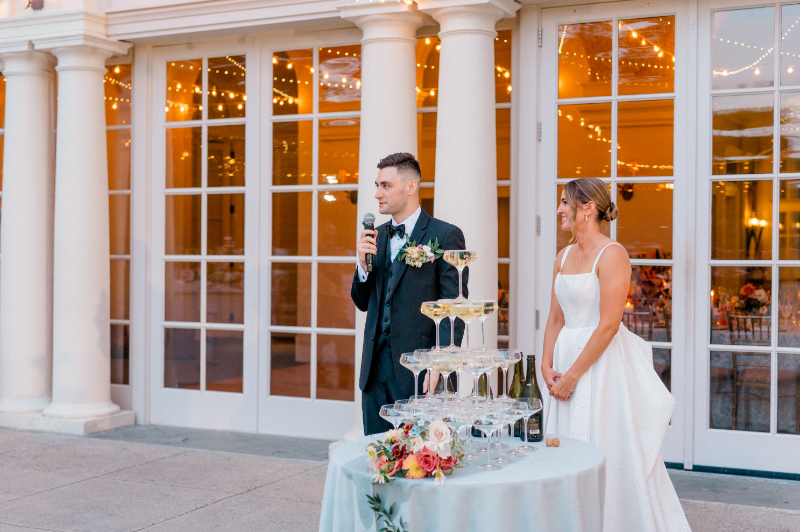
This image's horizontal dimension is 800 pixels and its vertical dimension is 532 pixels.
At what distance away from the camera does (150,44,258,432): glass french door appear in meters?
6.12

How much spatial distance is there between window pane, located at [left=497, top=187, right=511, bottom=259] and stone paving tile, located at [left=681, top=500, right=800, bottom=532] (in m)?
1.90

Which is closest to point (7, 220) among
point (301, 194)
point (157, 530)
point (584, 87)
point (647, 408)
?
point (301, 194)

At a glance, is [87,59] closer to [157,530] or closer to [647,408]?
[157,530]

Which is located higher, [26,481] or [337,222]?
[337,222]

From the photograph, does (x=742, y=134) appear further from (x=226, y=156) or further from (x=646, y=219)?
(x=226, y=156)

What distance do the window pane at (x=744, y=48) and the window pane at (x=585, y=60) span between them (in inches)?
24.8

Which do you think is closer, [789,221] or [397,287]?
[397,287]

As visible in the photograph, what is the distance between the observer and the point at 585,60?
17.0 ft

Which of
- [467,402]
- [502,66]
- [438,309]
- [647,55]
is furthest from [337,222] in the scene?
[467,402]

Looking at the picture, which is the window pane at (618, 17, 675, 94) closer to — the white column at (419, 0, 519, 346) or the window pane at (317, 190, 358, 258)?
the white column at (419, 0, 519, 346)

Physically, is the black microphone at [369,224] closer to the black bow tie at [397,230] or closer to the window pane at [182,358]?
the black bow tie at [397,230]

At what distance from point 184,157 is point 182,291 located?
102cm

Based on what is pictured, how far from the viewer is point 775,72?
4797mm

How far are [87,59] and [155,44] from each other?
1.76 ft
